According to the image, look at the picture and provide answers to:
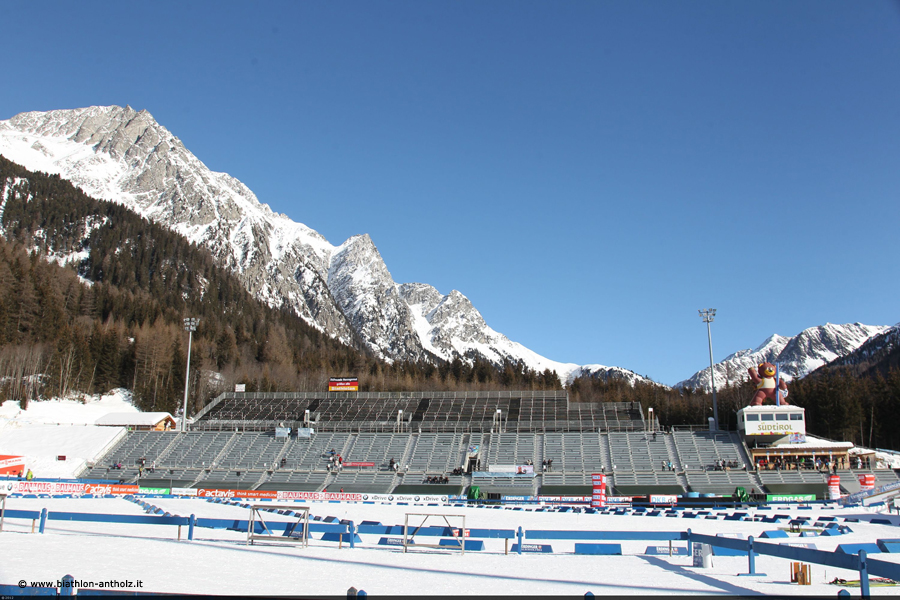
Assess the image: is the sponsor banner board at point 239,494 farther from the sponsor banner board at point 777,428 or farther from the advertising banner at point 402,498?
the sponsor banner board at point 777,428

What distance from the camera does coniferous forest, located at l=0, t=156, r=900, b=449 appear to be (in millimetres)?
85562

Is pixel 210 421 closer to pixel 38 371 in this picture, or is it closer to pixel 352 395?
pixel 352 395

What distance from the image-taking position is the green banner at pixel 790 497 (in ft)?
154

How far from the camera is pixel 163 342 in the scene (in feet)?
338

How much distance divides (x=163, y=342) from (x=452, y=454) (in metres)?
64.4

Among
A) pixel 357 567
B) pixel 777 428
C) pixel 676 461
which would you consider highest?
pixel 777 428

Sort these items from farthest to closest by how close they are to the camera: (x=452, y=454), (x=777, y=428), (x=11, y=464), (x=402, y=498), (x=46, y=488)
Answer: (x=452, y=454) < (x=11, y=464) < (x=777, y=428) < (x=402, y=498) < (x=46, y=488)

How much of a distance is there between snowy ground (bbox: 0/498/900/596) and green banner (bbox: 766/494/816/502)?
80.5 feet

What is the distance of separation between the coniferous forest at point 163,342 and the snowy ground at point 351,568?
2900 inches

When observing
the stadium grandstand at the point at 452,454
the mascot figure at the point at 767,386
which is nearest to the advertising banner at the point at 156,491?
the stadium grandstand at the point at 452,454

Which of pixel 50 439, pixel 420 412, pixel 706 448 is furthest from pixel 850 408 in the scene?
pixel 50 439

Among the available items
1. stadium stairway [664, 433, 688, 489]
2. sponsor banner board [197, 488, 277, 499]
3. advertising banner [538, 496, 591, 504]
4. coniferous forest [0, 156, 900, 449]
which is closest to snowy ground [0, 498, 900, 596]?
sponsor banner board [197, 488, 277, 499]

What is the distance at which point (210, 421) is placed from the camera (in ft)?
244

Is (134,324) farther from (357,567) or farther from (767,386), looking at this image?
(357,567)
